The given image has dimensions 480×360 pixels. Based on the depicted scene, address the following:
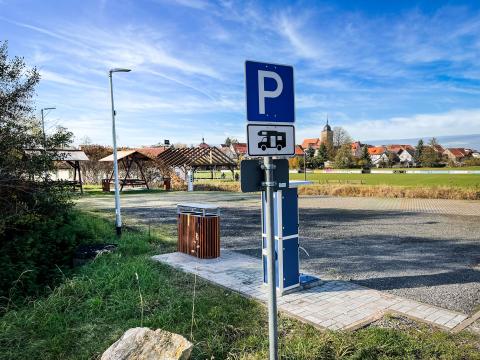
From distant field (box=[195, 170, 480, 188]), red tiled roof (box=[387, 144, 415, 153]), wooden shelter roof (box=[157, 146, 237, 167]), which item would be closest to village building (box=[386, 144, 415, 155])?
red tiled roof (box=[387, 144, 415, 153])

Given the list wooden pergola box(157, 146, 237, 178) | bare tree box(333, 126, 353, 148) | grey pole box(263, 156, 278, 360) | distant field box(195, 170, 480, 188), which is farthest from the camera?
bare tree box(333, 126, 353, 148)

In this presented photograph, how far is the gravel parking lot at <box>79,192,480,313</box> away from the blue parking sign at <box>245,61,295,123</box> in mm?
3621

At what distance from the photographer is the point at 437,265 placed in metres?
7.43

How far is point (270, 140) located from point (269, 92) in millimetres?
492

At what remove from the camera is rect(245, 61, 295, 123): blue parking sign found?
3.42m

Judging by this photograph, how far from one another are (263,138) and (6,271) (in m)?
5.37

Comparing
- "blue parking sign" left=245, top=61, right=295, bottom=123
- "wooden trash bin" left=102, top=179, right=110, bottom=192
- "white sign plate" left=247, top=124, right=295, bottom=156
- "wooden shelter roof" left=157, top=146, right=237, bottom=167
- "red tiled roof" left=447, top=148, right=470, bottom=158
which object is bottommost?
"wooden trash bin" left=102, top=179, right=110, bottom=192

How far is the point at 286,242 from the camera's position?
5934 millimetres

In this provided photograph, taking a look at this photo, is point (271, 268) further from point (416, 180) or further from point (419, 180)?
point (419, 180)

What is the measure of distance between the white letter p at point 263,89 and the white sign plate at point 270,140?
0.20 m

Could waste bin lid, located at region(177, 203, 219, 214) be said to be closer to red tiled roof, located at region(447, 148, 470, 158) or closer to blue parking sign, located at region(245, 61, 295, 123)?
blue parking sign, located at region(245, 61, 295, 123)

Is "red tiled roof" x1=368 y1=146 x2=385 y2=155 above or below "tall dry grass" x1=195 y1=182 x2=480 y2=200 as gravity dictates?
above

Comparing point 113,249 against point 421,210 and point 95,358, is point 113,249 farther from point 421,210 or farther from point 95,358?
point 421,210

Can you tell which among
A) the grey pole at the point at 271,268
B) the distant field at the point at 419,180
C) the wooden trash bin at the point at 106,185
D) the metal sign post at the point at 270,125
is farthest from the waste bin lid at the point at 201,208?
the wooden trash bin at the point at 106,185
